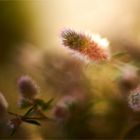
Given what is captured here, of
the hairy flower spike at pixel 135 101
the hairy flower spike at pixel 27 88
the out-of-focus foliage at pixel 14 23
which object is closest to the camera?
the hairy flower spike at pixel 135 101

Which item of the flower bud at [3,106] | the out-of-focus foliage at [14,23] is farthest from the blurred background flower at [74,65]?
the flower bud at [3,106]

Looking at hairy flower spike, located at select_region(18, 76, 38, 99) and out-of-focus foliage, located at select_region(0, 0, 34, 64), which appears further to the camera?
out-of-focus foliage, located at select_region(0, 0, 34, 64)

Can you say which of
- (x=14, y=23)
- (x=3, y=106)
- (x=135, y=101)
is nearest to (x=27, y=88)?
(x=3, y=106)

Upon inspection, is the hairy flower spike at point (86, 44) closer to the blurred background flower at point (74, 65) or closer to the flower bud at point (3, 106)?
the blurred background flower at point (74, 65)

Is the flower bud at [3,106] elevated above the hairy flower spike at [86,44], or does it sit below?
below

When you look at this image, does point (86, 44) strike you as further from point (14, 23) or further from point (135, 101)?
point (14, 23)

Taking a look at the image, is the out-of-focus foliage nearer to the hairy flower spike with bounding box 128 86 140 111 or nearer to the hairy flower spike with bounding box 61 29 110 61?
the hairy flower spike with bounding box 61 29 110 61

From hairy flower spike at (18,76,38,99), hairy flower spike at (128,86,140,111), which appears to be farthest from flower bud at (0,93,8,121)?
hairy flower spike at (128,86,140,111)

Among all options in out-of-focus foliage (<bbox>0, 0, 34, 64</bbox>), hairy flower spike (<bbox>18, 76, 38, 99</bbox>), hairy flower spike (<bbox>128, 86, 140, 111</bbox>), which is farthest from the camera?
out-of-focus foliage (<bbox>0, 0, 34, 64</bbox>)
